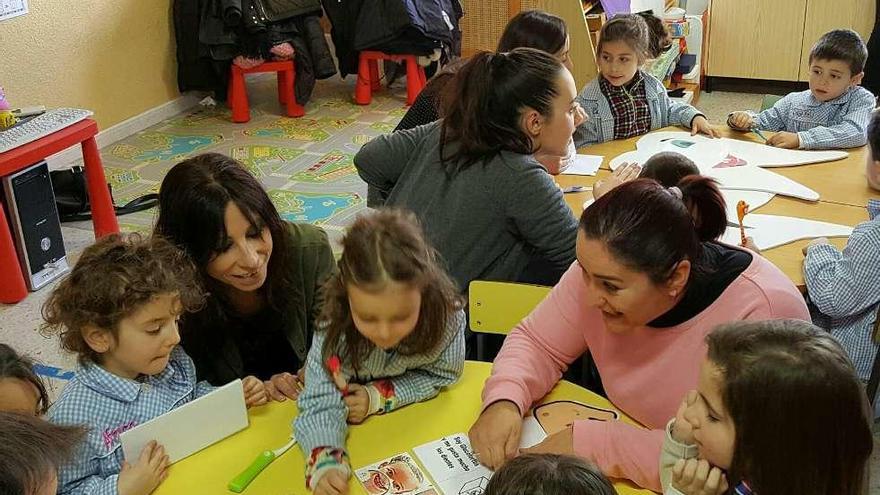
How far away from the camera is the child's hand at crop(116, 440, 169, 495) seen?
1402mm

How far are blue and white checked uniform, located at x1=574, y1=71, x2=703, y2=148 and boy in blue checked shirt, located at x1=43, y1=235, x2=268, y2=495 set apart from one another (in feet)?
5.68

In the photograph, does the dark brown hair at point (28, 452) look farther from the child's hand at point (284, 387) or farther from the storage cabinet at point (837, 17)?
the storage cabinet at point (837, 17)

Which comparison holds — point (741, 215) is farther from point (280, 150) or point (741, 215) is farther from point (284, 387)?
point (280, 150)

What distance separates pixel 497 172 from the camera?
2.01 metres

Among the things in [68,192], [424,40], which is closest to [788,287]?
[68,192]

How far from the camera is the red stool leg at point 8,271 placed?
3.27m

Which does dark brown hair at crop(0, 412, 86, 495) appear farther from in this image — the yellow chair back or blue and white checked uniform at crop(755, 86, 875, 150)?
blue and white checked uniform at crop(755, 86, 875, 150)

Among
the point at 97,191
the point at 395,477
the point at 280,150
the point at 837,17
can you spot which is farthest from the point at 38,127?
the point at 837,17

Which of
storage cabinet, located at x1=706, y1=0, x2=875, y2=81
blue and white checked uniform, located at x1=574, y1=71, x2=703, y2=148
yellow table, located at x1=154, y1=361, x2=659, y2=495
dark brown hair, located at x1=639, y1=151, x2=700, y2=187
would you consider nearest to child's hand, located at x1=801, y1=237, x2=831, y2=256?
dark brown hair, located at x1=639, y1=151, x2=700, y2=187

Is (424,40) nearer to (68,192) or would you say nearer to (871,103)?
(68,192)

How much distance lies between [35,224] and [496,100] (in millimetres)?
2296

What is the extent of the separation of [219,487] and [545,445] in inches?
21.7

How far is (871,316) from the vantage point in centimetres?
215

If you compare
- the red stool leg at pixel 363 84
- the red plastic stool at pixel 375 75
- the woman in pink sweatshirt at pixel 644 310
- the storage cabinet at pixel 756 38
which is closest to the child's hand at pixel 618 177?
the woman in pink sweatshirt at pixel 644 310
